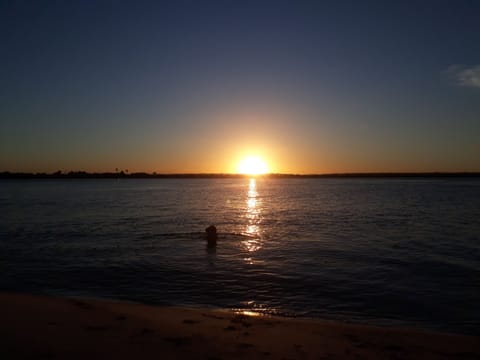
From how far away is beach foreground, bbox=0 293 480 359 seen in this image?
276 inches

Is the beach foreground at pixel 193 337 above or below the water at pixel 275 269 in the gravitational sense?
above

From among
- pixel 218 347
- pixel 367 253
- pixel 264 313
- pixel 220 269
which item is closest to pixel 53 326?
pixel 218 347

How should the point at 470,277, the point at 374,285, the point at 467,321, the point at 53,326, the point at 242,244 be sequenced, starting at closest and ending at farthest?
1. the point at 53,326
2. the point at 467,321
3. the point at 374,285
4. the point at 470,277
5. the point at 242,244

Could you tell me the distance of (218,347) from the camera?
7.32m

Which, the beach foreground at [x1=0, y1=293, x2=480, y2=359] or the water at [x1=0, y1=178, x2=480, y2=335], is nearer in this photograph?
the beach foreground at [x1=0, y1=293, x2=480, y2=359]

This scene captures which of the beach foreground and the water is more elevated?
the beach foreground

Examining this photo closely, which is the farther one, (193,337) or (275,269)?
(275,269)

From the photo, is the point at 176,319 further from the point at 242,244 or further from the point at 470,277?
the point at 242,244

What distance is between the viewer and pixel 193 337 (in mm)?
7891

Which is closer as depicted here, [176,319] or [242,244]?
[176,319]

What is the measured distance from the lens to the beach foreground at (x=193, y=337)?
23.0ft

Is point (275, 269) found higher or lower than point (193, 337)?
lower

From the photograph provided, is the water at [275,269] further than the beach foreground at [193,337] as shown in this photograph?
Yes

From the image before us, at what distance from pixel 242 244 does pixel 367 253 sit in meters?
7.57
